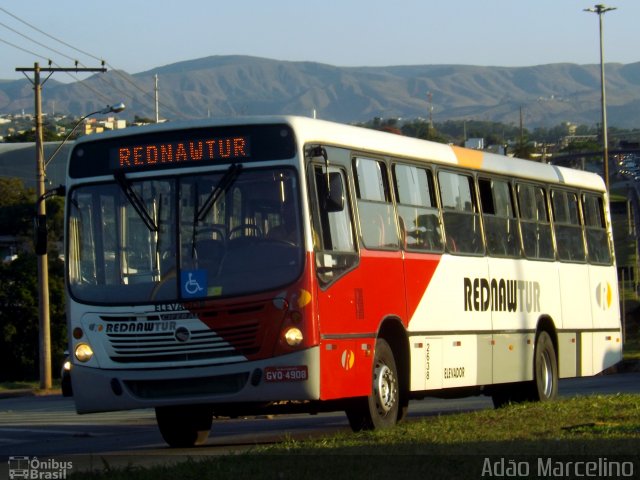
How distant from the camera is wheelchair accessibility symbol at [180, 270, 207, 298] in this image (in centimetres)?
1196

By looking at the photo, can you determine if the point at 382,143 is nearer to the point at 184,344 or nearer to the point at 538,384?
the point at 184,344

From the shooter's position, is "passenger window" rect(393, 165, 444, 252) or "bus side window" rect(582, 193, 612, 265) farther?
"bus side window" rect(582, 193, 612, 265)

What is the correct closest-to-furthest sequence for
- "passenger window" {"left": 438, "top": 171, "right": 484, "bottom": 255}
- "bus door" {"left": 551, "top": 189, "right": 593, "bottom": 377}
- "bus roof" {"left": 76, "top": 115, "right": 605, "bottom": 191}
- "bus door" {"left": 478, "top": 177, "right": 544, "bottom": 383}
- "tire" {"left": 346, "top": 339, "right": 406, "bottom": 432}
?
"bus roof" {"left": 76, "top": 115, "right": 605, "bottom": 191}, "tire" {"left": 346, "top": 339, "right": 406, "bottom": 432}, "passenger window" {"left": 438, "top": 171, "right": 484, "bottom": 255}, "bus door" {"left": 478, "top": 177, "right": 544, "bottom": 383}, "bus door" {"left": 551, "top": 189, "right": 593, "bottom": 377}

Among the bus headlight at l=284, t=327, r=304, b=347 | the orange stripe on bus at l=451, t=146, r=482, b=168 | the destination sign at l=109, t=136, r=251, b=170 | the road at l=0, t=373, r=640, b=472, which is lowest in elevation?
the road at l=0, t=373, r=640, b=472

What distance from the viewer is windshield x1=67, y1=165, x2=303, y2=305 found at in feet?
39.1

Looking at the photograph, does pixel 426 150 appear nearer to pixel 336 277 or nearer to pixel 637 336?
pixel 336 277

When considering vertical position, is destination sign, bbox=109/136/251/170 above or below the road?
above

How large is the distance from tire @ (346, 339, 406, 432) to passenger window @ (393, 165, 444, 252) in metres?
1.41

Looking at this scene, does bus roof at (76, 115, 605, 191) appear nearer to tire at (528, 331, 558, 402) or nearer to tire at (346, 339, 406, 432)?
tire at (346, 339, 406, 432)

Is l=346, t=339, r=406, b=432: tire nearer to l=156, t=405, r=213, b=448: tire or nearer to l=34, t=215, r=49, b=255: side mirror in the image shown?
l=156, t=405, r=213, b=448: tire

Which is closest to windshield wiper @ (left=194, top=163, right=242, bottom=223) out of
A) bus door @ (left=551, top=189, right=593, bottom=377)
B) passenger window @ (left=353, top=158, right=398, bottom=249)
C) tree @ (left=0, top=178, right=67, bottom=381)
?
passenger window @ (left=353, top=158, right=398, bottom=249)

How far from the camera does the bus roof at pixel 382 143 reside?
12422mm

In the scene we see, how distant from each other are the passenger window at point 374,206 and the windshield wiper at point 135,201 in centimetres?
215

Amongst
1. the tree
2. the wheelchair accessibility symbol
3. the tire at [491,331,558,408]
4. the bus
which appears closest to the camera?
the bus
